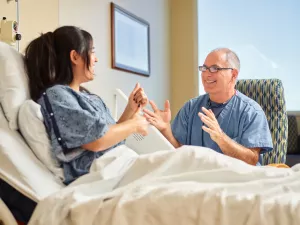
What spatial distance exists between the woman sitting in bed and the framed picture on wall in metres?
1.43

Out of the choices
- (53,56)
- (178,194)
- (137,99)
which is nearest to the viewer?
(178,194)

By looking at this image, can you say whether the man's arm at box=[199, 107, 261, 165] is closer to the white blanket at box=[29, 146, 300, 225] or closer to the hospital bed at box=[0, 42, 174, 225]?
the white blanket at box=[29, 146, 300, 225]

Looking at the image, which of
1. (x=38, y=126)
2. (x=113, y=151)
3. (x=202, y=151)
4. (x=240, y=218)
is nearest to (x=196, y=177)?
(x=202, y=151)

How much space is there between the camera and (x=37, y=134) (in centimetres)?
130

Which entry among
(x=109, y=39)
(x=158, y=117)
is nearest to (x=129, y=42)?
(x=109, y=39)

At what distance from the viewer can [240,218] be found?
879 mm

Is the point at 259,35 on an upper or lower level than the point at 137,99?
upper

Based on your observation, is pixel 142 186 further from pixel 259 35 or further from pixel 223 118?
pixel 259 35

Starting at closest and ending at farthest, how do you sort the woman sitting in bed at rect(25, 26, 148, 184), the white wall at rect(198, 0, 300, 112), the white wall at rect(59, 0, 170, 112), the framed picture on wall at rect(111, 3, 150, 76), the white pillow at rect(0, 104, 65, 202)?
the white pillow at rect(0, 104, 65, 202) → the woman sitting in bed at rect(25, 26, 148, 184) → the white wall at rect(59, 0, 170, 112) → the framed picture on wall at rect(111, 3, 150, 76) → the white wall at rect(198, 0, 300, 112)

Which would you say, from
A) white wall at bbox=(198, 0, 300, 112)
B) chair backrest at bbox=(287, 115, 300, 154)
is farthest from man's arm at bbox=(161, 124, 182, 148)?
white wall at bbox=(198, 0, 300, 112)

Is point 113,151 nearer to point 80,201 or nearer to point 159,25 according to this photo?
point 80,201

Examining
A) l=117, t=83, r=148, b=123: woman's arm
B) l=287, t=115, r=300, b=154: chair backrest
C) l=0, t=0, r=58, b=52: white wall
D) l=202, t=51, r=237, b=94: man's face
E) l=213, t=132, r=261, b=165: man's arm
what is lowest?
l=287, t=115, r=300, b=154: chair backrest

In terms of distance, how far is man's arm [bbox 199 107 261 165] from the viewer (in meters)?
1.79

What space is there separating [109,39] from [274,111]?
129 cm
